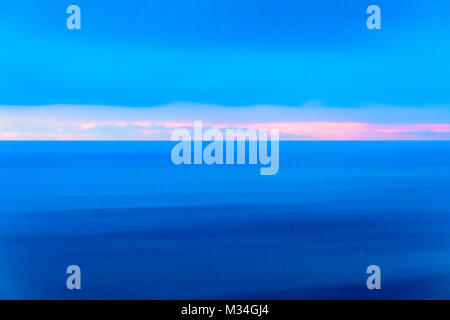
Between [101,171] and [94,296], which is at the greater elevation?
[101,171]

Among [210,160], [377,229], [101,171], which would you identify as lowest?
[377,229]

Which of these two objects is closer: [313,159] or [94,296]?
[94,296]

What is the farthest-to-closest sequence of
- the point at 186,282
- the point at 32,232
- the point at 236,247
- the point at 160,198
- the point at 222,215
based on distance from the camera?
the point at 160,198
the point at 222,215
the point at 32,232
the point at 236,247
the point at 186,282

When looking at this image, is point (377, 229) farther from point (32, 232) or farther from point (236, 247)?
point (32, 232)
